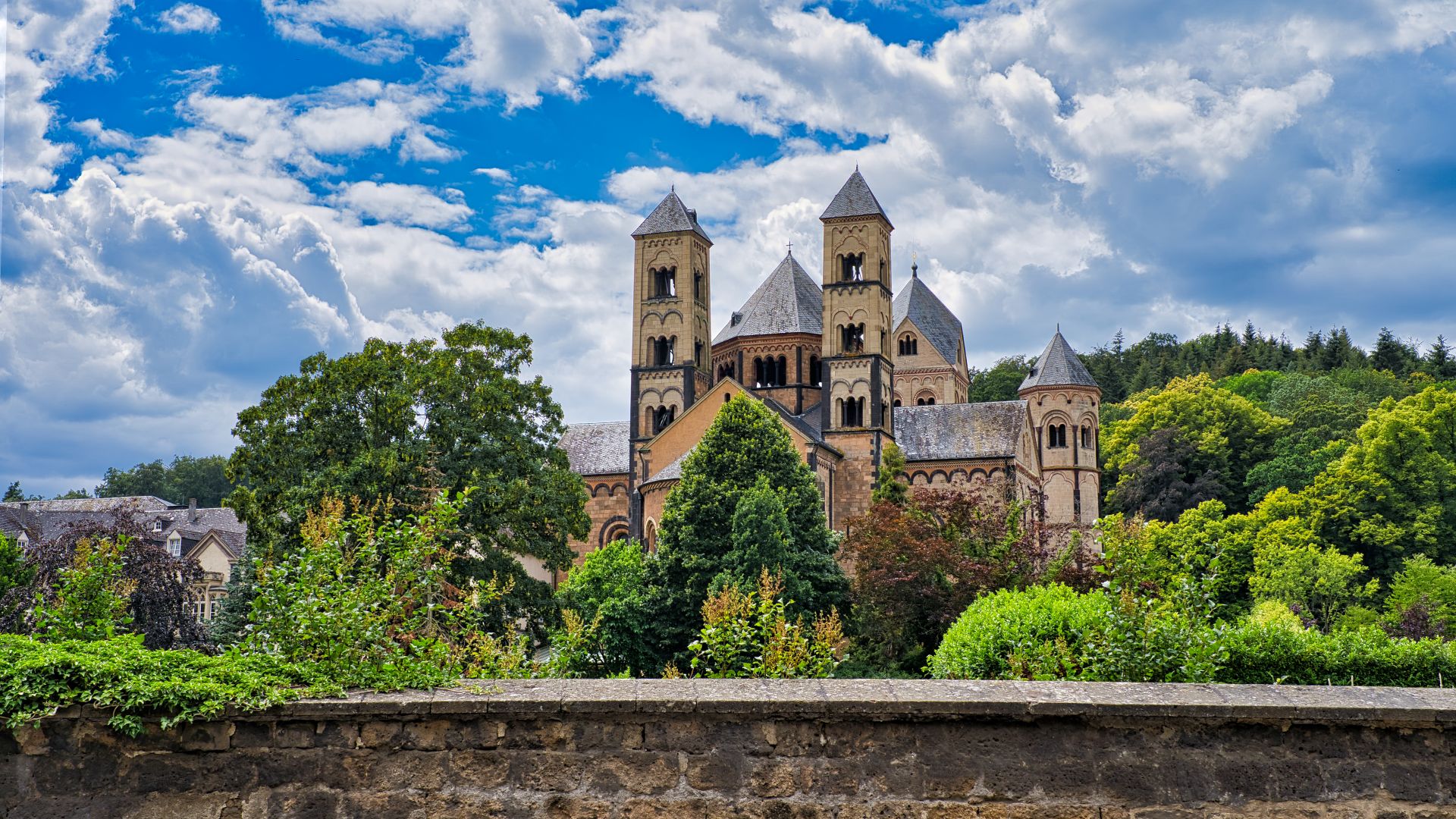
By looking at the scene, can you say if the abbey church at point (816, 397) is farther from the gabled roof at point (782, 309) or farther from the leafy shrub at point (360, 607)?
the leafy shrub at point (360, 607)

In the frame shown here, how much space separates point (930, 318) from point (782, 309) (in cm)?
1614

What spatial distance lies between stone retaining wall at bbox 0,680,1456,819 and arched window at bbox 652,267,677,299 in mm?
52498

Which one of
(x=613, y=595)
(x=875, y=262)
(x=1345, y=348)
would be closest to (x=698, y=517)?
(x=613, y=595)

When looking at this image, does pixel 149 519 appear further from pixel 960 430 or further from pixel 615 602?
pixel 615 602

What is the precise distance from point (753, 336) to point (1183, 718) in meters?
54.9

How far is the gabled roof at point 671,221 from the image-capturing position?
57594 mm

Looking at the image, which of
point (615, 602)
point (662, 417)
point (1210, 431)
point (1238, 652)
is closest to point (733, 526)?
point (615, 602)

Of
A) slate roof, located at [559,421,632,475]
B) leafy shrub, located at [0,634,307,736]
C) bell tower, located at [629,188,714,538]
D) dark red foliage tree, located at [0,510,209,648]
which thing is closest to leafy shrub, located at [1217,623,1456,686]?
leafy shrub, located at [0,634,307,736]

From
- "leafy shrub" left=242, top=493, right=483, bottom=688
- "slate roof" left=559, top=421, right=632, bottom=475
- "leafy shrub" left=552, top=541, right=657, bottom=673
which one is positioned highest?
"slate roof" left=559, top=421, right=632, bottom=475

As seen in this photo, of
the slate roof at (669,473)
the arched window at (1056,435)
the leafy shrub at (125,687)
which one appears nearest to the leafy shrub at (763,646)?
the leafy shrub at (125,687)

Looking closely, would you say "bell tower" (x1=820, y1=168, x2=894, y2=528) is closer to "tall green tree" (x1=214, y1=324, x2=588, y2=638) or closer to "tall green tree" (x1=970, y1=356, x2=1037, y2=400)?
"tall green tree" (x1=214, y1=324, x2=588, y2=638)

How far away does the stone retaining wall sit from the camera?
5.22m

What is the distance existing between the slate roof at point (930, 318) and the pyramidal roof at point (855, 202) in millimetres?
16603

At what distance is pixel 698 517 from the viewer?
1315 inches
